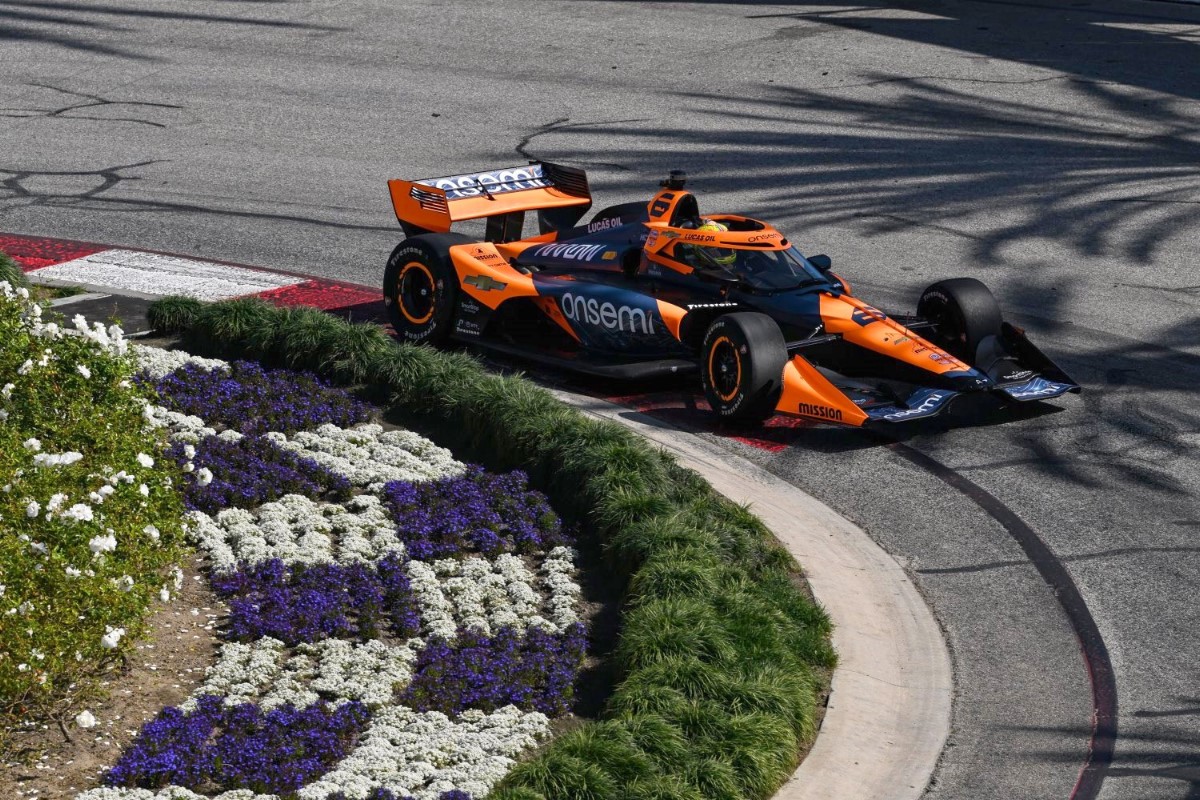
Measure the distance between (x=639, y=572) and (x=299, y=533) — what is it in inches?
75.1

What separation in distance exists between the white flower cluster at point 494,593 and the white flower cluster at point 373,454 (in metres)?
1.14

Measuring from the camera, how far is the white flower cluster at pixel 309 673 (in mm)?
6586

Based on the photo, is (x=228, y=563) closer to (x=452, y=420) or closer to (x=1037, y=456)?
(x=452, y=420)

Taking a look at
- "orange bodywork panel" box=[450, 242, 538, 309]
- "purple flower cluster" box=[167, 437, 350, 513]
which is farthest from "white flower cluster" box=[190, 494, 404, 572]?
"orange bodywork panel" box=[450, 242, 538, 309]

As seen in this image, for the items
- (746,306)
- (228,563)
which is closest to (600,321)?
(746,306)

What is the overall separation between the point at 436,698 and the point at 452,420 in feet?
10.9

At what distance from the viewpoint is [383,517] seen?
8430mm

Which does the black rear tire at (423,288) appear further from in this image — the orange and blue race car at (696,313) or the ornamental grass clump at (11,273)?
the ornamental grass clump at (11,273)

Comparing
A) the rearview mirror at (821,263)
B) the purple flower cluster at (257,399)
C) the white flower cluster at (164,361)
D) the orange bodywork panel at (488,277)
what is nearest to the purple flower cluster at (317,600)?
the purple flower cluster at (257,399)

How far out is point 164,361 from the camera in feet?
34.2

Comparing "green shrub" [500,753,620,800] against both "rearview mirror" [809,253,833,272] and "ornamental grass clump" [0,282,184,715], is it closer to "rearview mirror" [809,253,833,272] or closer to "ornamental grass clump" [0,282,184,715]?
"ornamental grass clump" [0,282,184,715]

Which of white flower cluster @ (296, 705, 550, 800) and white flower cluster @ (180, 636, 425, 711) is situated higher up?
white flower cluster @ (180, 636, 425, 711)

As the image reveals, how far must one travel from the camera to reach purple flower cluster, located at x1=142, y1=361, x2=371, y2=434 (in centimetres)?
957

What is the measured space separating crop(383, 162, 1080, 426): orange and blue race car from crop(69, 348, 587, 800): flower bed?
190 centimetres
